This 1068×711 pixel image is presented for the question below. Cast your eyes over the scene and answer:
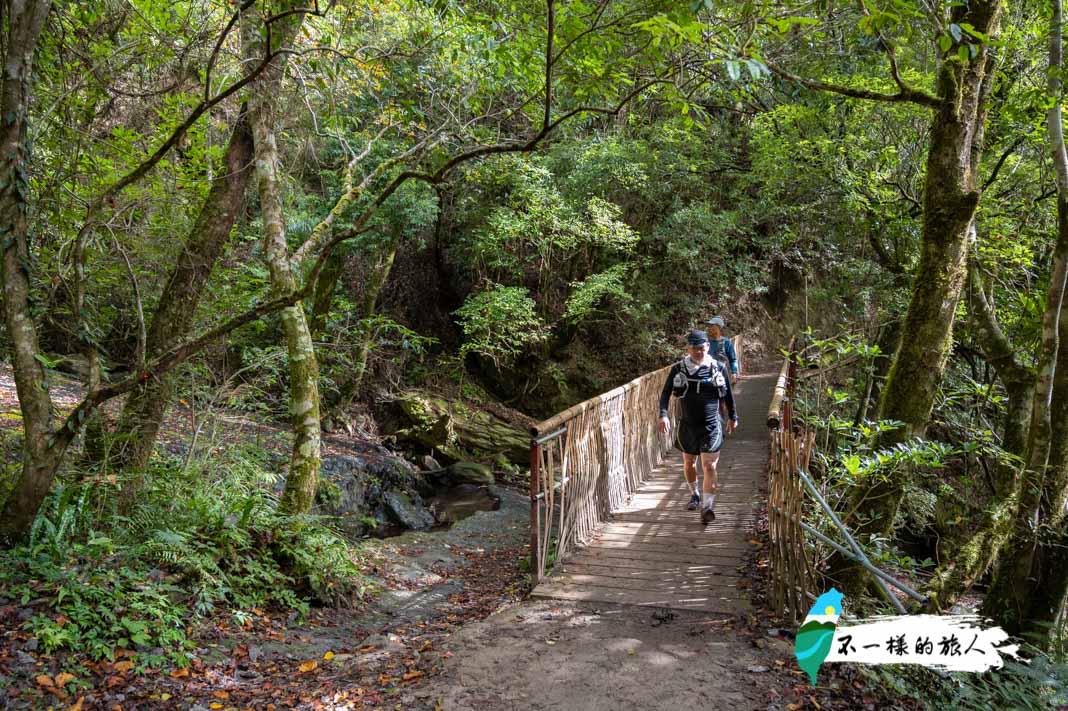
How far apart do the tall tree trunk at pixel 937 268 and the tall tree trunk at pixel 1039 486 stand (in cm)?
99

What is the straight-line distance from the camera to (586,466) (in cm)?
595

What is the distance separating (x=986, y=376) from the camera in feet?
30.5

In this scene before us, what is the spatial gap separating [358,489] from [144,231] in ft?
19.3

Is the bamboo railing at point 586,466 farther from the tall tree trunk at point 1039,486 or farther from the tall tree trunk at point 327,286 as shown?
the tall tree trunk at point 327,286

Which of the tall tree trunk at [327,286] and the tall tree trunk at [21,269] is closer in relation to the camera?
the tall tree trunk at [21,269]

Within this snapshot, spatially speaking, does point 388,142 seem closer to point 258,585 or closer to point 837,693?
point 258,585

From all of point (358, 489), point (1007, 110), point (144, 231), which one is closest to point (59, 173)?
point (144, 231)

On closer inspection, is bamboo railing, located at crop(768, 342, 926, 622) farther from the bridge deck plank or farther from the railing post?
the railing post

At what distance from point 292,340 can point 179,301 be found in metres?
0.98

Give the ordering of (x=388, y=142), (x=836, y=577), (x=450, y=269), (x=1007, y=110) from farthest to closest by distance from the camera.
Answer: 1. (x=450, y=269)
2. (x=388, y=142)
3. (x=1007, y=110)
4. (x=836, y=577)

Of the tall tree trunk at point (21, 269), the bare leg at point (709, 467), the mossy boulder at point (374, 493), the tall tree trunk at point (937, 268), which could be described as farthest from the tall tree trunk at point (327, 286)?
the tall tree trunk at point (937, 268)

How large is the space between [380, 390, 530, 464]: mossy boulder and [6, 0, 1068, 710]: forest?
90 centimetres

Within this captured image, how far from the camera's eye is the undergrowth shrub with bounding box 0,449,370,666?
359 cm

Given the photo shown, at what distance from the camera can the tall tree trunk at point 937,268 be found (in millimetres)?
4062
